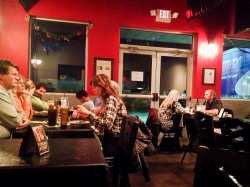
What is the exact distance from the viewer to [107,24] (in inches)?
234

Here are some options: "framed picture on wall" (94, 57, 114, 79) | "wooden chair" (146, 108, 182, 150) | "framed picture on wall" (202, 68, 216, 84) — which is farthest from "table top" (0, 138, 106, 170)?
"framed picture on wall" (202, 68, 216, 84)

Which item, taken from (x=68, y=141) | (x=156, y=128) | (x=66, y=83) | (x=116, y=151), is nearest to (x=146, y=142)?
(x=116, y=151)

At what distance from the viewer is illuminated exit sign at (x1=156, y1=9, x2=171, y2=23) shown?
20.2 feet

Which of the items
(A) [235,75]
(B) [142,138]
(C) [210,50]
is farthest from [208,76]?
(B) [142,138]

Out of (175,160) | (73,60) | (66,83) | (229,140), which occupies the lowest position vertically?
(175,160)

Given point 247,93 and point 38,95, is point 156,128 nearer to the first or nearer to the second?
point 38,95

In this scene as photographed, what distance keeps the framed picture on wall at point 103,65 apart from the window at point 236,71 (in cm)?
310

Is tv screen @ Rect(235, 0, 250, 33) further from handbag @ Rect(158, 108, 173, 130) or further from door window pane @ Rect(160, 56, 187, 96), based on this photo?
handbag @ Rect(158, 108, 173, 130)

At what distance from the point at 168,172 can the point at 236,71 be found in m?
4.35

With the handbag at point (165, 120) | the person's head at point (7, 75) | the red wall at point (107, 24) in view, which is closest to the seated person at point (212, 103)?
the red wall at point (107, 24)

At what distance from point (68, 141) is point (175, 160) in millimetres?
3262

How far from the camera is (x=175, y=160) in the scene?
475 centimetres

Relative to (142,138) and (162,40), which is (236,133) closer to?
(142,138)

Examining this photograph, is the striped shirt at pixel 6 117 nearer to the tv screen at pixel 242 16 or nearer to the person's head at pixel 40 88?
the person's head at pixel 40 88
